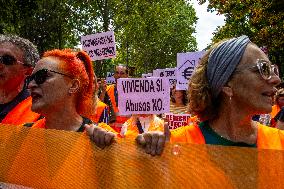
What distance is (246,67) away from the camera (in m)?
2.43

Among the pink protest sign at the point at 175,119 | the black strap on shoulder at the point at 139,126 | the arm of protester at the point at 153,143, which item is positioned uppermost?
the arm of protester at the point at 153,143

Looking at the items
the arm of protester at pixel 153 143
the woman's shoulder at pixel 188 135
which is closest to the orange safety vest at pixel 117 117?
the woman's shoulder at pixel 188 135

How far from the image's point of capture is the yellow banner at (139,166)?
5.92ft

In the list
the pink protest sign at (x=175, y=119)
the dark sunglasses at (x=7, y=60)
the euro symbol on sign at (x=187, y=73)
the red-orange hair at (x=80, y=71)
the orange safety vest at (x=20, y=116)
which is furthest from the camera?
the euro symbol on sign at (x=187, y=73)

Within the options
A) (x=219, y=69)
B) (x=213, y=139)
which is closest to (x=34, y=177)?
(x=213, y=139)

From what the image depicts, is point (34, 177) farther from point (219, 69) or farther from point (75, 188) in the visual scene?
point (219, 69)

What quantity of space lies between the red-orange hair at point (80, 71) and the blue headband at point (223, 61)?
90cm

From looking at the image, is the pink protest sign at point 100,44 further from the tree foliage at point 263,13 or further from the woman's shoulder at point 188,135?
the tree foliage at point 263,13

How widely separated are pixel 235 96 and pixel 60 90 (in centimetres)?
101

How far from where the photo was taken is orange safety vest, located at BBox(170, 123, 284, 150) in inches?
91.7

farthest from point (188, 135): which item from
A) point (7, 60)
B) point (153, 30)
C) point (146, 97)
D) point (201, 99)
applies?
point (153, 30)

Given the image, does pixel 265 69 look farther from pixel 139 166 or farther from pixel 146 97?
pixel 146 97

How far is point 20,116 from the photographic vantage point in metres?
3.36

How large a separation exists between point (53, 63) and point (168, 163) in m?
1.36
